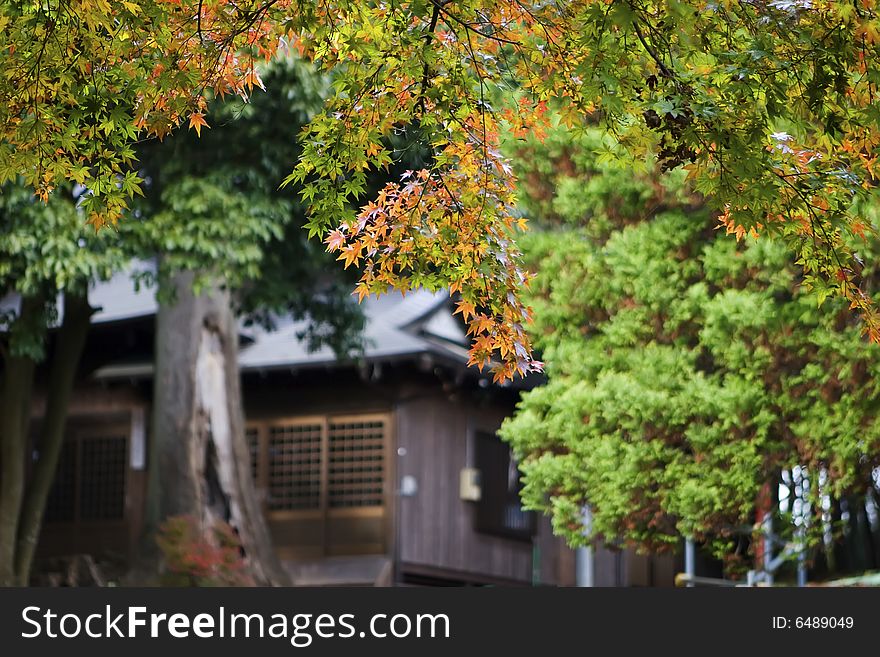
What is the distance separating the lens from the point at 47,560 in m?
23.1

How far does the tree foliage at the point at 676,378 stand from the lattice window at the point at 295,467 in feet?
32.2

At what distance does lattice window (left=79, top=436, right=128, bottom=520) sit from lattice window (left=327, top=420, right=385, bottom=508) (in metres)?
4.09

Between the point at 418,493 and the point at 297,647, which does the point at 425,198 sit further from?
the point at 418,493

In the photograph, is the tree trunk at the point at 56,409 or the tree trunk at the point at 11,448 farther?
the tree trunk at the point at 56,409

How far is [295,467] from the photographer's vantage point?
2486cm

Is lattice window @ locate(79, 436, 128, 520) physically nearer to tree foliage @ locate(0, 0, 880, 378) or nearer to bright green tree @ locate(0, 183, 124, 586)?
bright green tree @ locate(0, 183, 124, 586)

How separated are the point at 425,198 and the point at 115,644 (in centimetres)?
418

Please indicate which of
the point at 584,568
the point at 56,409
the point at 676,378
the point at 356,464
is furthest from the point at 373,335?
the point at 676,378

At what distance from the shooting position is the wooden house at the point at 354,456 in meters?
24.1

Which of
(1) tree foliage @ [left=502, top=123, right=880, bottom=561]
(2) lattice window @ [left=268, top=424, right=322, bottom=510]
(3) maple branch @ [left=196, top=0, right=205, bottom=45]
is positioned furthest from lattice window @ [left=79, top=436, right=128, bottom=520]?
(3) maple branch @ [left=196, top=0, right=205, bottom=45]

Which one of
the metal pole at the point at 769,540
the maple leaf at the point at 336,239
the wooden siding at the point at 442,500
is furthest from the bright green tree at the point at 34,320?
the maple leaf at the point at 336,239

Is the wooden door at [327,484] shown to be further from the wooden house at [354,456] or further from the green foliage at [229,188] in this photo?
the green foliage at [229,188]

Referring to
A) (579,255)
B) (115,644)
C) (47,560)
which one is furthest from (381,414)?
(115,644)

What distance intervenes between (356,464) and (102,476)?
5.02 metres
